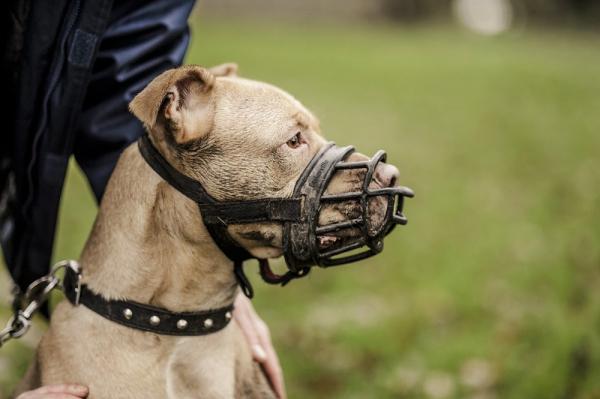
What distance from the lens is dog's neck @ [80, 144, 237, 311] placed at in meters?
2.51

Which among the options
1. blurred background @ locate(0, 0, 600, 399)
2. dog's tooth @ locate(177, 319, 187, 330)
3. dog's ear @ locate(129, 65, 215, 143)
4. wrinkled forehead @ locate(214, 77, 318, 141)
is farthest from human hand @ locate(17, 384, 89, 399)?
blurred background @ locate(0, 0, 600, 399)

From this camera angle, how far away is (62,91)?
2721 millimetres

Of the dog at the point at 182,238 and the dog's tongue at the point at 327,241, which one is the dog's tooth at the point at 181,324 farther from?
the dog's tongue at the point at 327,241

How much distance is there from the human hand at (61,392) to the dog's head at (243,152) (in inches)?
29.6

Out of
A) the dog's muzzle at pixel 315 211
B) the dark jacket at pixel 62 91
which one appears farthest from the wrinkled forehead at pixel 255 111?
the dark jacket at pixel 62 91

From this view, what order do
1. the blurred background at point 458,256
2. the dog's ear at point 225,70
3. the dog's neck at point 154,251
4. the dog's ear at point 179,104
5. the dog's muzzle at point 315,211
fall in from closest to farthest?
the dog's ear at point 179,104 < the dog's muzzle at point 315,211 < the dog's neck at point 154,251 < the dog's ear at point 225,70 < the blurred background at point 458,256

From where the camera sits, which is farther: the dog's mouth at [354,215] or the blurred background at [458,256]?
the blurred background at [458,256]

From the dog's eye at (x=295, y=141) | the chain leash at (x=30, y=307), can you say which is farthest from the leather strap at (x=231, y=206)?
the chain leash at (x=30, y=307)

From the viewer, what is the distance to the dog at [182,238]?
2.44 meters

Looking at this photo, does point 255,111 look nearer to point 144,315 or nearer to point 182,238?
point 182,238

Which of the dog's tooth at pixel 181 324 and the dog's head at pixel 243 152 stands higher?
the dog's head at pixel 243 152

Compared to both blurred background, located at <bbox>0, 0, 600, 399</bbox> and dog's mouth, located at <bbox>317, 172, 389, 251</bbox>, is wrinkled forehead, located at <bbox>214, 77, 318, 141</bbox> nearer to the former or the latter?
dog's mouth, located at <bbox>317, 172, 389, 251</bbox>

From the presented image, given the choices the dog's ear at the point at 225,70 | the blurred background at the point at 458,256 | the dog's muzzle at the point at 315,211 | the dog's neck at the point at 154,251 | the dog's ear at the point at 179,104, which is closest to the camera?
the dog's ear at the point at 179,104

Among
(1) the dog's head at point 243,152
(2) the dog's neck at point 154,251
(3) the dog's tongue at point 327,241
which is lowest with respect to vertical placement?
(2) the dog's neck at point 154,251
